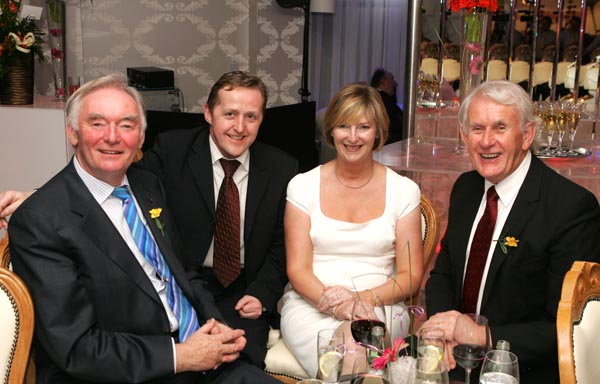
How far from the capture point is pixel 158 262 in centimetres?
230

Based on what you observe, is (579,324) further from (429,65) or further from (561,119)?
(429,65)

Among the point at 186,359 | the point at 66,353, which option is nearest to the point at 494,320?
the point at 186,359

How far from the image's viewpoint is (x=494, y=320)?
234 cm

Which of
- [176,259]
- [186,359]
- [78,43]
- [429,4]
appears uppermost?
[429,4]

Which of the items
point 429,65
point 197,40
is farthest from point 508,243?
point 197,40

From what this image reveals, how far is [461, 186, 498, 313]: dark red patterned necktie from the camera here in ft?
7.83

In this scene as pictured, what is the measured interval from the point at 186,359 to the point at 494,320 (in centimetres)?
102

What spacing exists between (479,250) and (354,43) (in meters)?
6.84

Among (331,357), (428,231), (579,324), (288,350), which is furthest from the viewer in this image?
(428,231)

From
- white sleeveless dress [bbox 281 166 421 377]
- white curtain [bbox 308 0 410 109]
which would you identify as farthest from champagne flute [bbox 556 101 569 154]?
white curtain [bbox 308 0 410 109]

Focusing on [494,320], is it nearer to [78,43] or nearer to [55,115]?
[55,115]

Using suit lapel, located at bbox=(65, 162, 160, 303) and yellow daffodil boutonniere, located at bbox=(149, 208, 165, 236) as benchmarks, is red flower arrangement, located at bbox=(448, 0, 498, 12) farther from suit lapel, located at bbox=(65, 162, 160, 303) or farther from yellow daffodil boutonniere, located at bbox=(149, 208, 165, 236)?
suit lapel, located at bbox=(65, 162, 160, 303)

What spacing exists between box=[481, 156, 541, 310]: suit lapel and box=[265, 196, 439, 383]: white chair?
0.45m

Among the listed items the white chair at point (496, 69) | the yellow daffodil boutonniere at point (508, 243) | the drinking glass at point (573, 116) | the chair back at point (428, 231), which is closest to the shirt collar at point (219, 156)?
the chair back at point (428, 231)
